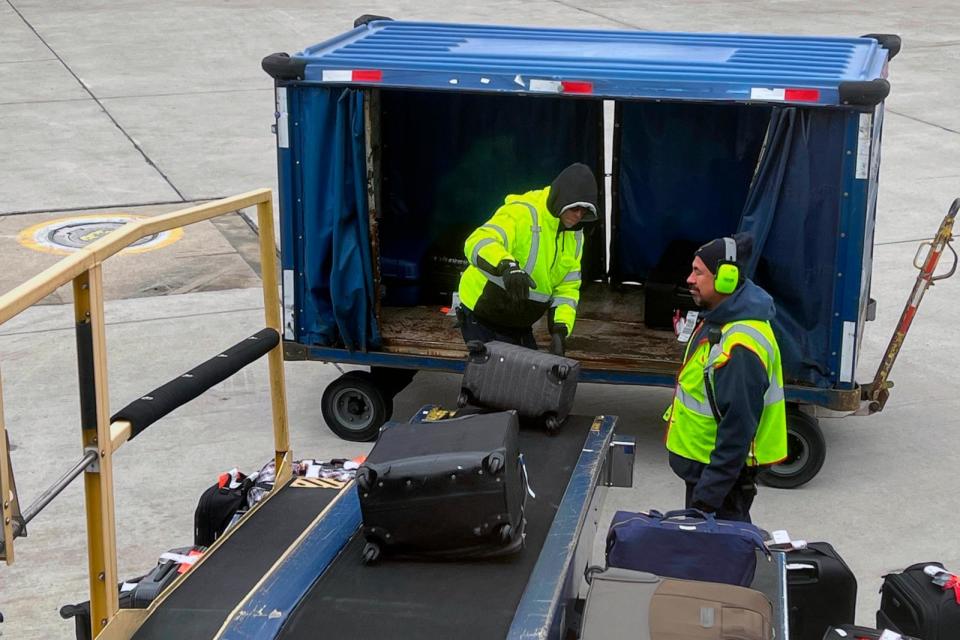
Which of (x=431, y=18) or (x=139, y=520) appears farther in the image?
(x=431, y=18)

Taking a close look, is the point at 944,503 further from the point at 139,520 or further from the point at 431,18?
the point at 431,18

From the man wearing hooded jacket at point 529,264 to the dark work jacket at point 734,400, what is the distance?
1.50 meters

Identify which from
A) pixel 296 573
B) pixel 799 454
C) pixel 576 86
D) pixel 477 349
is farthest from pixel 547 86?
pixel 296 573

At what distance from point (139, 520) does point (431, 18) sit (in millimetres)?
17320

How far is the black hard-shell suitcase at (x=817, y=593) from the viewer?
5.20 metres

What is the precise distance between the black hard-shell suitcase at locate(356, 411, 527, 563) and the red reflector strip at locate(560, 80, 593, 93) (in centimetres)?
301

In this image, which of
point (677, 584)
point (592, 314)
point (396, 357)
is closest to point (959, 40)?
point (592, 314)

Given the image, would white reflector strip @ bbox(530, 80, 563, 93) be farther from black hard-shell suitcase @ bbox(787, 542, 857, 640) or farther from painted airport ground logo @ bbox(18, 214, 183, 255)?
painted airport ground logo @ bbox(18, 214, 183, 255)

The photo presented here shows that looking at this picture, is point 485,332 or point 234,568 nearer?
point 234,568

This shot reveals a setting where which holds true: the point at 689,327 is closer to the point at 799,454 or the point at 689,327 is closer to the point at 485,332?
the point at 485,332

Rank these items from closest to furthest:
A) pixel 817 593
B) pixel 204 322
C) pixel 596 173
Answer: pixel 817 593 → pixel 596 173 → pixel 204 322

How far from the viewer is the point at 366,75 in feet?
23.4

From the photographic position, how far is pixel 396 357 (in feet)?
25.1

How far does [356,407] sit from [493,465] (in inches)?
152
